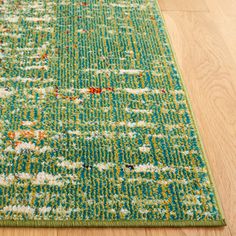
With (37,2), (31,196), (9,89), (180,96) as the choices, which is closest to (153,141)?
(180,96)

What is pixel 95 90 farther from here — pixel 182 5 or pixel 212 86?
pixel 182 5

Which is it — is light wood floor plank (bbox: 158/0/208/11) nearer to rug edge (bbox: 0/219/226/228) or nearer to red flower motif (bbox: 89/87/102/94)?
red flower motif (bbox: 89/87/102/94)

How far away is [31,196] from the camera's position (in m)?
0.85

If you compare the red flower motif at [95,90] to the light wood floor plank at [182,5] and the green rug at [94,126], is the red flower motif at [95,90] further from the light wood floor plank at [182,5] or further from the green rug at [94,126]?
the light wood floor plank at [182,5]

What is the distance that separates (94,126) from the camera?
3.30 ft

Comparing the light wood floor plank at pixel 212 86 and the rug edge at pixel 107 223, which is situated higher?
the light wood floor plank at pixel 212 86

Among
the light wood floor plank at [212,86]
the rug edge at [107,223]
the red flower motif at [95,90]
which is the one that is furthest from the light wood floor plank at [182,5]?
the rug edge at [107,223]

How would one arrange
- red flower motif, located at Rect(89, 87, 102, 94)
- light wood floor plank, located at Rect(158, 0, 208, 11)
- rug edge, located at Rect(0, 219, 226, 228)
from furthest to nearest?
1. light wood floor plank, located at Rect(158, 0, 208, 11)
2. red flower motif, located at Rect(89, 87, 102, 94)
3. rug edge, located at Rect(0, 219, 226, 228)

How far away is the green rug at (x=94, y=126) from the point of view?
33.4 inches

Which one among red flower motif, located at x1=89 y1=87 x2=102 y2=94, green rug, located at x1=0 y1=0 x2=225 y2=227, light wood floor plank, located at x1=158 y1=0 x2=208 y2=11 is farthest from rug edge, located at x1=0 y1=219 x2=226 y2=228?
light wood floor plank, located at x1=158 y1=0 x2=208 y2=11

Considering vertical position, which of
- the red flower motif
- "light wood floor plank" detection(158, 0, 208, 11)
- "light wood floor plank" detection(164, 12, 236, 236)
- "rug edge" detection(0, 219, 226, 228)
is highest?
"light wood floor plank" detection(158, 0, 208, 11)

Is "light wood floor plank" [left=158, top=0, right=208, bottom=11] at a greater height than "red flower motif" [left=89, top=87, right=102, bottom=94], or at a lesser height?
greater

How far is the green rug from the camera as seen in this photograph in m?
0.85

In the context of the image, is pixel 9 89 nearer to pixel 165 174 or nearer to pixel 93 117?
pixel 93 117
